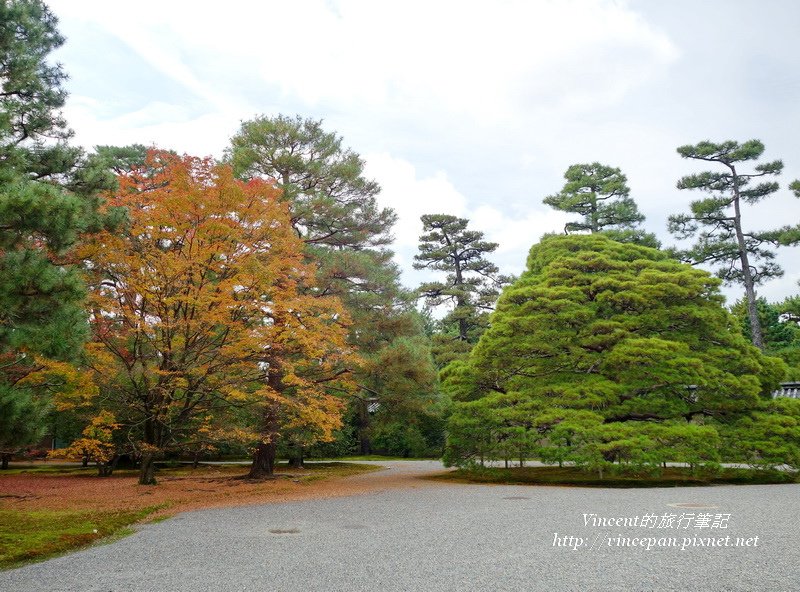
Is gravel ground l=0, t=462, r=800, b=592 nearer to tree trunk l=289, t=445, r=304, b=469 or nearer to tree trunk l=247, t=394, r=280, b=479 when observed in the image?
tree trunk l=247, t=394, r=280, b=479

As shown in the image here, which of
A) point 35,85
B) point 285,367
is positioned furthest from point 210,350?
point 35,85

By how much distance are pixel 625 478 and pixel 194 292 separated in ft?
34.6

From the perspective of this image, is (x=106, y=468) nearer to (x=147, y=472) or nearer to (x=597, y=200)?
(x=147, y=472)

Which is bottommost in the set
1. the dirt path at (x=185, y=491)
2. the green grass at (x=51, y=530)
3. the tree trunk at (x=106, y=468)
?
the tree trunk at (x=106, y=468)

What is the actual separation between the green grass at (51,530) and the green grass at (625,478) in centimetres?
791

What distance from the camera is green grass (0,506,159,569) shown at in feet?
18.2

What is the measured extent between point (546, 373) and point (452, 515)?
666 cm

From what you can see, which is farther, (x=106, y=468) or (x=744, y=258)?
(x=744, y=258)

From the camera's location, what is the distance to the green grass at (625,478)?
11836 mm

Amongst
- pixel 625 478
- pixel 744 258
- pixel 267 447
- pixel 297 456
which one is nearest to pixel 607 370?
pixel 625 478

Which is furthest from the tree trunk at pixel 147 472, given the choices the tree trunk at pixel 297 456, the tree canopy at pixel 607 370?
the tree canopy at pixel 607 370

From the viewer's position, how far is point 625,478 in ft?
41.0

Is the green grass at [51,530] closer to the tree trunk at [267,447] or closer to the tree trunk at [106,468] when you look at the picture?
the tree trunk at [267,447]

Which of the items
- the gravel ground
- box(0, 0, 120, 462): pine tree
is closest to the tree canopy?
the gravel ground
